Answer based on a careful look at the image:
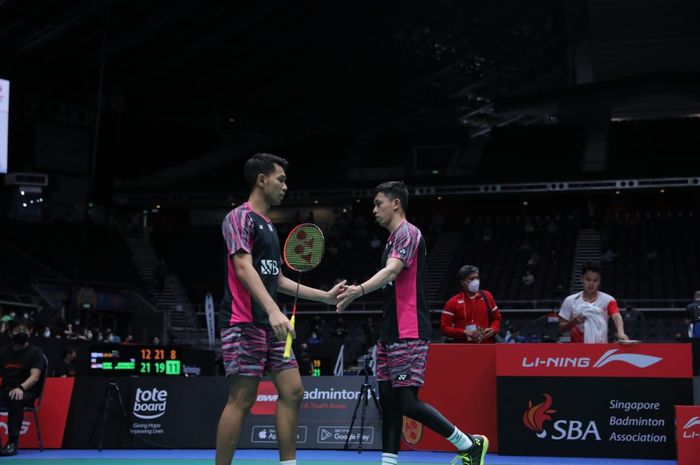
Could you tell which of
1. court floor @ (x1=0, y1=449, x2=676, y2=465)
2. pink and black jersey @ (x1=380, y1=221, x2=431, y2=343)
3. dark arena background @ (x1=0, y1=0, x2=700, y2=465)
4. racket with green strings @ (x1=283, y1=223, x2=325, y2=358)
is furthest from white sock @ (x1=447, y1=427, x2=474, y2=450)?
dark arena background @ (x1=0, y1=0, x2=700, y2=465)

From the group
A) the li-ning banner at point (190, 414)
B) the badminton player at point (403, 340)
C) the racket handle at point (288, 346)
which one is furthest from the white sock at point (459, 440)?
the li-ning banner at point (190, 414)

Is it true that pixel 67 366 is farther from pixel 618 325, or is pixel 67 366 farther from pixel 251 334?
pixel 251 334

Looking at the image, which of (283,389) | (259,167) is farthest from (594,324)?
(259,167)

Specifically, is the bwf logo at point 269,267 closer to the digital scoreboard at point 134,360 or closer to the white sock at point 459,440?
the white sock at point 459,440

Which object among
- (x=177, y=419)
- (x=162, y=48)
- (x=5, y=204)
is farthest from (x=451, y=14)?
(x=177, y=419)

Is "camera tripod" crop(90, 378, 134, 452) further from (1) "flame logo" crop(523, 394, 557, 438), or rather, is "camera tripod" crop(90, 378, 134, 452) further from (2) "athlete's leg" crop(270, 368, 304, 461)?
(2) "athlete's leg" crop(270, 368, 304, 461)

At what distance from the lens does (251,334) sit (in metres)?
5.94

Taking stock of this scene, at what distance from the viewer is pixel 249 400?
5941 mm

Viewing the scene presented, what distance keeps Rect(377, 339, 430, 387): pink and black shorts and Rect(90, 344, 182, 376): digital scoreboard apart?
9052mm

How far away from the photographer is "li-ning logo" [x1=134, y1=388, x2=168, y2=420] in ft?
39.4

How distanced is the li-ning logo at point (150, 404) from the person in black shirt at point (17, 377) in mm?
1230

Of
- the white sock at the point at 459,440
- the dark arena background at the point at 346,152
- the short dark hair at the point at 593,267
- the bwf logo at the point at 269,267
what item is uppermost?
the dark arena background at the point at 346,152

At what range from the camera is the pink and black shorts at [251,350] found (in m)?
5.90

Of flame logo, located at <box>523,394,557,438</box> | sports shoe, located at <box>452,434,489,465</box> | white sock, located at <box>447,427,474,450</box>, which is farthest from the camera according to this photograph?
flame logo, located at <box>523,394,557,438</box>
